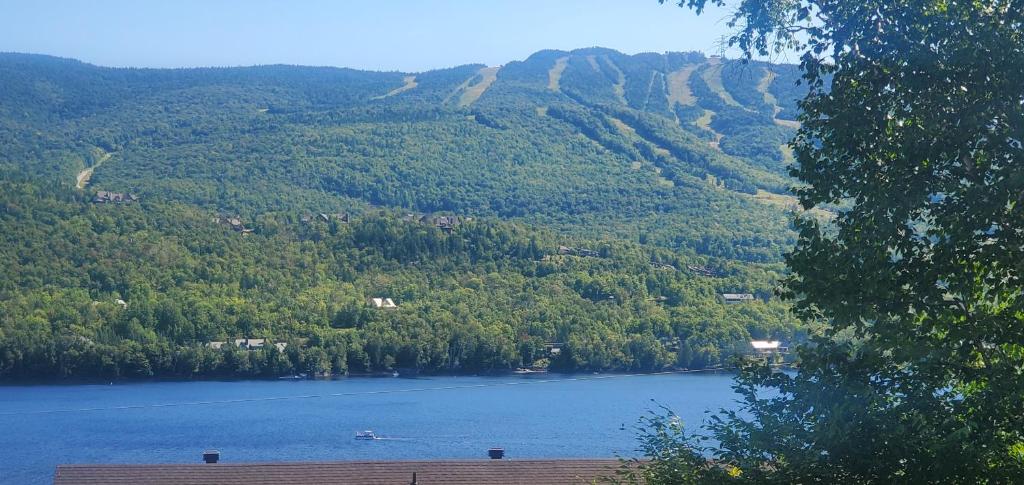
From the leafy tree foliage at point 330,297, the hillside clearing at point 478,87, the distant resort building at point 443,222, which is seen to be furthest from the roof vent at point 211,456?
the hillside clearing at point 478,87

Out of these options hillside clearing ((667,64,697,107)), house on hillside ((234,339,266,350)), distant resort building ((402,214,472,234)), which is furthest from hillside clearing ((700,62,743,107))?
house on hillside ((234,339,266,350))

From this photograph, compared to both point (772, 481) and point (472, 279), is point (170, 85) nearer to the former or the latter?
point (472, 279)

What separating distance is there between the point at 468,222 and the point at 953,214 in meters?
72.5

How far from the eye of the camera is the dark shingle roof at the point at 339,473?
54.2ft

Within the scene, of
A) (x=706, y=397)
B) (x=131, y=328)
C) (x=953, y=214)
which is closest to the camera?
(x=953, y=214)

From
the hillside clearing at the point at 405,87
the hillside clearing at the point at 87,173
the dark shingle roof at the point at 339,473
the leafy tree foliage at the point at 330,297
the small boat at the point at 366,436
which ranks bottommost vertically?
the hillside clearing at the point at 87,173

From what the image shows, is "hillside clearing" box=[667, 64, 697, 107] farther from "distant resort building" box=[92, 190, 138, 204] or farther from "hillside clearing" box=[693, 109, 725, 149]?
"distant resort building" box=[92, 190, 138, 204]

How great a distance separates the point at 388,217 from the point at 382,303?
1582cm

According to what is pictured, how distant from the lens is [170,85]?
140m

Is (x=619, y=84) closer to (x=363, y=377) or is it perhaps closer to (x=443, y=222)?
(x=443, y=222)

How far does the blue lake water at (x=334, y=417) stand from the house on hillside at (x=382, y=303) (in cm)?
1050

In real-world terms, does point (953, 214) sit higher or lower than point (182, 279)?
higher

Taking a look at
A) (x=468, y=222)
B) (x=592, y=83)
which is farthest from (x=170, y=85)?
(x=468, y=222)

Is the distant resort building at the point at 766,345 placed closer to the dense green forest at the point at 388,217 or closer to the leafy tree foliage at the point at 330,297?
the dense green forest at the point at 388,217
